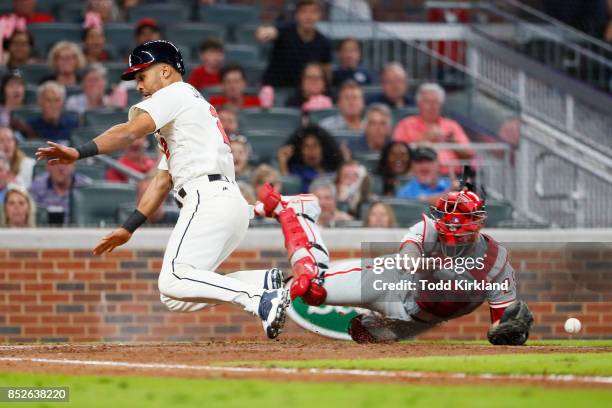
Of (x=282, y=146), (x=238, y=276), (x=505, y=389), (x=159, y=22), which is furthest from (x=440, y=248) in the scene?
(x=159, y=22)

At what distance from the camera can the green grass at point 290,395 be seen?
5.56m

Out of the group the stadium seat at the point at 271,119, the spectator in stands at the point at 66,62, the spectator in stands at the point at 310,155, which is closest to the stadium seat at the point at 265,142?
the stadium seat at the point at 271,119

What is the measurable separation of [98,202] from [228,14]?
4382 millimetres

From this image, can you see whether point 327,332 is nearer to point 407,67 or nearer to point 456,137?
point 456,137

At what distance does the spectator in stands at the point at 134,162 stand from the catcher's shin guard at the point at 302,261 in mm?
3257

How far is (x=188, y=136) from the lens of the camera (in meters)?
7.59

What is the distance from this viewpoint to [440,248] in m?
8.47

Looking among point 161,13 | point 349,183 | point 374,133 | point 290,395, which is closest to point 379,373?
point 290,395

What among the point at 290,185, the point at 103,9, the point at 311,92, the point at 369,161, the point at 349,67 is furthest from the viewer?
the point at 103,9

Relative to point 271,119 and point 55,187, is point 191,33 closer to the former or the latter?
point 271,119

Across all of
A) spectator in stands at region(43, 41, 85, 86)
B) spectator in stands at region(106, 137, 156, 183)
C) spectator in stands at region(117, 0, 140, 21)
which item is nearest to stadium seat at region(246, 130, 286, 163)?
spectator in stands at region(106, 137, 156, 183)

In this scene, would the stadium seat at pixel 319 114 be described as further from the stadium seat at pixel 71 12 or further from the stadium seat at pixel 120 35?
the stadium seat at pixel 71 12

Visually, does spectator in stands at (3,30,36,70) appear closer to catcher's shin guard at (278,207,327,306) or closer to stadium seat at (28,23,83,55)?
stadium seat at (28,23,83,55)

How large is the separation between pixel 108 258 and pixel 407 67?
16.4 feet
